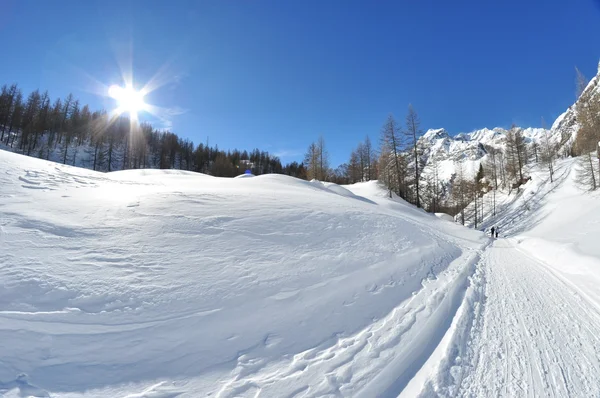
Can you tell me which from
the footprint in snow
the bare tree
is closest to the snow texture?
the footprint in snow

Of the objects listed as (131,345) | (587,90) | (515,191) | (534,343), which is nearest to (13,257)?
(131,345)

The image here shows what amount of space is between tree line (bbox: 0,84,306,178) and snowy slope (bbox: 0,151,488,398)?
46.8 m

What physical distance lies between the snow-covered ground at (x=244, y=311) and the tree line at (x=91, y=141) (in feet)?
153

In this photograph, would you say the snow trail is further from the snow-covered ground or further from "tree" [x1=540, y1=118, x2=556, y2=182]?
"tree" [x1=540, y1=118, x2=556, y2=182]

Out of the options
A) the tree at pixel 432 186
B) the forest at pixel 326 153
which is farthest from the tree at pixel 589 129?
the tree at pixel 432 186

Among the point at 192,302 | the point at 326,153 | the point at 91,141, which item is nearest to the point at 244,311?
the point at 192,302

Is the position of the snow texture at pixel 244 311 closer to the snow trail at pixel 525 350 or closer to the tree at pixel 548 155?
the snow trail at pixel 525 350

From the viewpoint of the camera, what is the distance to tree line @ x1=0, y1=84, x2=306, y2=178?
51031mm

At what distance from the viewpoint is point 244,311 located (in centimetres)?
361

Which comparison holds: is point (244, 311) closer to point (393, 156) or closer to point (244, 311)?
point (244, 311)

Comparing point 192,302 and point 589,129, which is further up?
point 589,129

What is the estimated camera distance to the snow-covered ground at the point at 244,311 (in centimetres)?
252

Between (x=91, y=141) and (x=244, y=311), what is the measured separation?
81.1 m

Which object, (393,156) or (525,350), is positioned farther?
(393,156)
